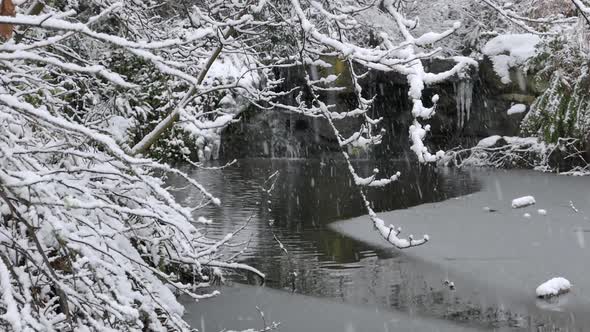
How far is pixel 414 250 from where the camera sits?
9195mm

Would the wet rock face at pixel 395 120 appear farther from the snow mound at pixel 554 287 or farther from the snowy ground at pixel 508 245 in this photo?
the snow mound at pixel 554 287

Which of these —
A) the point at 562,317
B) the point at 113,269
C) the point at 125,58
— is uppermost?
the point at 125,58

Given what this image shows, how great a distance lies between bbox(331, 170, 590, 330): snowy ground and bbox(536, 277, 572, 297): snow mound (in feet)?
0.22

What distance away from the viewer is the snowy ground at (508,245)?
6.85 meters

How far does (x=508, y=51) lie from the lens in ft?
61.9

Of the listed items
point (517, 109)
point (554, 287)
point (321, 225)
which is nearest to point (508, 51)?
point (517, 109)

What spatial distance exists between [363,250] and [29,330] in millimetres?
7781

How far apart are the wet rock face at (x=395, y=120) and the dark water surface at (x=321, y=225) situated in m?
1.78

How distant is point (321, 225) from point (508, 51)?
10104 millimetres

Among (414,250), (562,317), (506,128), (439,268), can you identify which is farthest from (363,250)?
(506,128)

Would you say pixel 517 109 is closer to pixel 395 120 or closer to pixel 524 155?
pixel 524 155

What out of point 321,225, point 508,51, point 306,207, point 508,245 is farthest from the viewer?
point 508,51

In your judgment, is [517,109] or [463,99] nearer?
[517,109]

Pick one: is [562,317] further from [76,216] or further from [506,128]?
[506,128]
